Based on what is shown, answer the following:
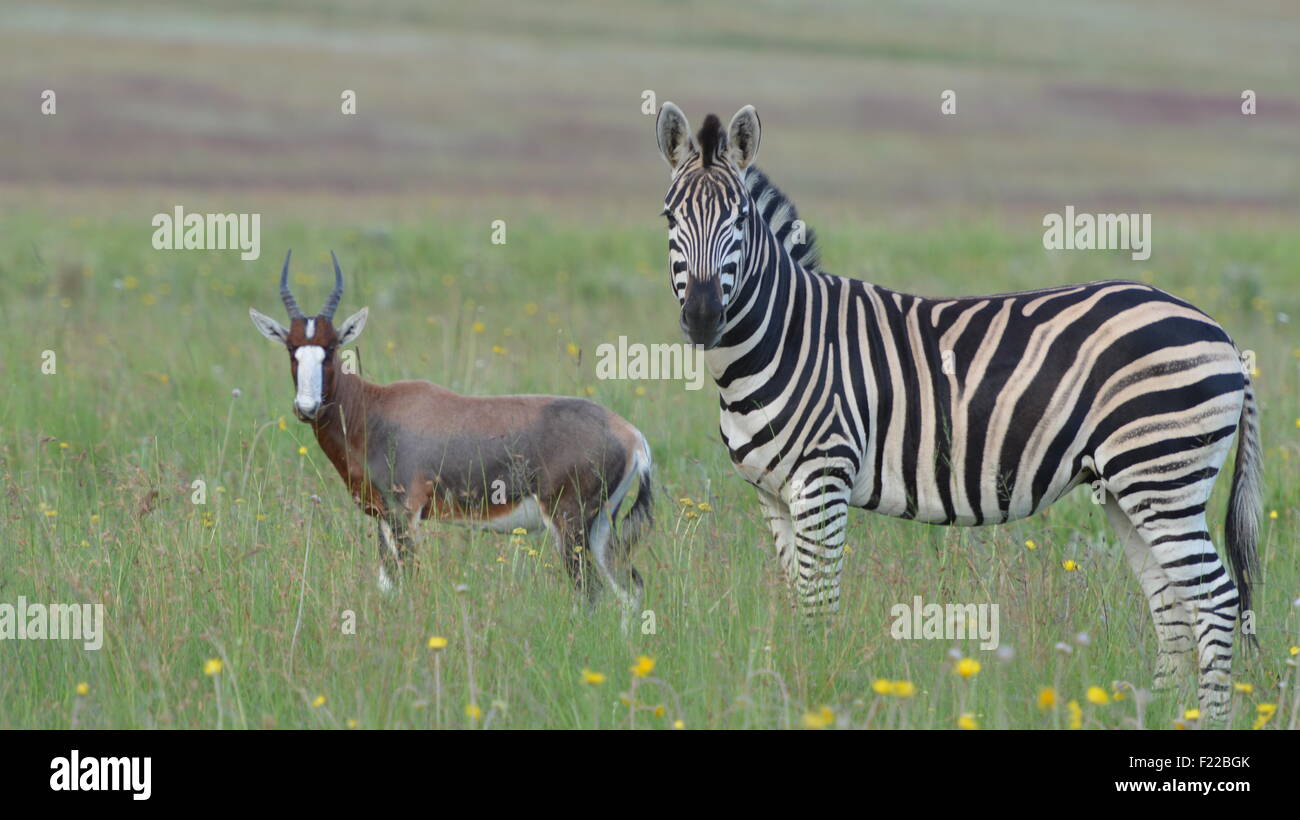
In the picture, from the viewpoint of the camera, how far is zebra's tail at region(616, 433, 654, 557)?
7215mm

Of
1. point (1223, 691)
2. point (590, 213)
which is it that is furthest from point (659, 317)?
point (590, 213)

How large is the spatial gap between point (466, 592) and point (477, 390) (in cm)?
381

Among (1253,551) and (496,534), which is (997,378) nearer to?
(1253,551)

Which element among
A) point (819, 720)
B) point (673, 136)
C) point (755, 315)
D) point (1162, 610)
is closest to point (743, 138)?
point (673, 136)

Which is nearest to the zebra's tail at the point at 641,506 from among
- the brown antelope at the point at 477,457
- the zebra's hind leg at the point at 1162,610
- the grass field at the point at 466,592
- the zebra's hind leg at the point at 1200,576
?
the brown antelope at the point at 477,457

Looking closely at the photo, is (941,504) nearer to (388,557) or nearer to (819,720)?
(819,720)

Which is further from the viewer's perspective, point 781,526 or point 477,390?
point 477,390

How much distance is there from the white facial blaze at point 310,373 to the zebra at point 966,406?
6.77ft

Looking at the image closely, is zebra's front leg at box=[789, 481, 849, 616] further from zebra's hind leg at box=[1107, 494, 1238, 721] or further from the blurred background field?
zebra's hind leg at box=[1107, 494, 1238, 721]

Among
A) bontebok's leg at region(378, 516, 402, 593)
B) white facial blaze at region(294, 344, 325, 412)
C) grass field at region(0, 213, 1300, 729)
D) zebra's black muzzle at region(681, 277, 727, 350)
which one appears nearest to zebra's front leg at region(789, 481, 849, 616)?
grass field at region(0, 213, 1300, 729)

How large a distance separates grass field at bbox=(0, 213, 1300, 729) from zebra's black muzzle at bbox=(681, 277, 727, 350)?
108cm

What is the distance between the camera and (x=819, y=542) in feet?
19.5

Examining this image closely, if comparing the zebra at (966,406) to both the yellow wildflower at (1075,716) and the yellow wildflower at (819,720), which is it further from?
the yellow wildflower at (819,720)

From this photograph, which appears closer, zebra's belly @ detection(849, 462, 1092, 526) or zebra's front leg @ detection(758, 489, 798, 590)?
zebra's belly @ detection(849, 462, 1092, 526)
